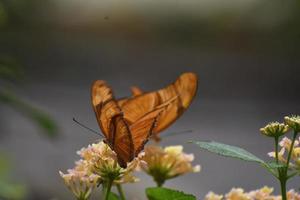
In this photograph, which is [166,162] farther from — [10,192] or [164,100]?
[10,192]

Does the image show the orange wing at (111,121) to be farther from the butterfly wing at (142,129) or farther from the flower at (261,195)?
the flower at (261,195)

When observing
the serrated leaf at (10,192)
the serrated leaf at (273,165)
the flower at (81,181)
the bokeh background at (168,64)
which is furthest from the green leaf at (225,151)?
the bokeh background at (168,64)


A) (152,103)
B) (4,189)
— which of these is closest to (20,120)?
(4,189)

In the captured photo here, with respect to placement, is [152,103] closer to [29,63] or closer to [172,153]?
[172,153]

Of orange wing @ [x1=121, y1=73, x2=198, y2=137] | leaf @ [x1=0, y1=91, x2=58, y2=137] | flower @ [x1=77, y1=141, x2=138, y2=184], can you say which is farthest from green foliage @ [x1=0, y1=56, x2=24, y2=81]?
flower @ [x1=77, y1=141, x2=138, y2=184]

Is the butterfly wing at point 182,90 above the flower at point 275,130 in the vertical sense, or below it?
→ above

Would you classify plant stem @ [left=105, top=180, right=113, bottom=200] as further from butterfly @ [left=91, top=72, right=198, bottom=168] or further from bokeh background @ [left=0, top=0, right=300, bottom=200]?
bokeh background @ [left=0, top=0, right=300, bottom=200]
